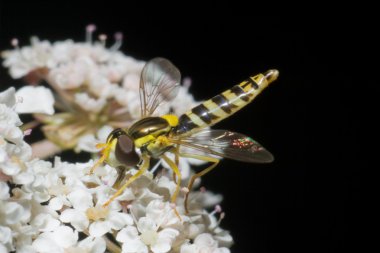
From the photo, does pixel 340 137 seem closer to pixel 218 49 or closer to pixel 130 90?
pixel 218 49

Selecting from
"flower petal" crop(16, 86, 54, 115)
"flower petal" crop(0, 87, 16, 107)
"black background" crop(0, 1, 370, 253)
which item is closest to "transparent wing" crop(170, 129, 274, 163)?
"flower petal" crop(0, 87, 16, 107)

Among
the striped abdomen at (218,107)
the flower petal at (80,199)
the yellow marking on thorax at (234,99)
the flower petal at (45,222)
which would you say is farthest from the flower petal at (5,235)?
the yellow marking on thorax at (234,99)

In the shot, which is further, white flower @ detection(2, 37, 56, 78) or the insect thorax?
white flower @ detection(2, 37, 56, 78)

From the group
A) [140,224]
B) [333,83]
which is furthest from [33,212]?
[333,83]

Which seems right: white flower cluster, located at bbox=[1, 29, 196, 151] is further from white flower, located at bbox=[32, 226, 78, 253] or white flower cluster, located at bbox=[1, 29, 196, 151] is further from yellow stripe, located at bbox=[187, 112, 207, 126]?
white flower, located at bbox=[32, 226, 78, 253]

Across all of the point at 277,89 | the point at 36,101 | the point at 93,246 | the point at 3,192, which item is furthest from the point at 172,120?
the point at 277,89
